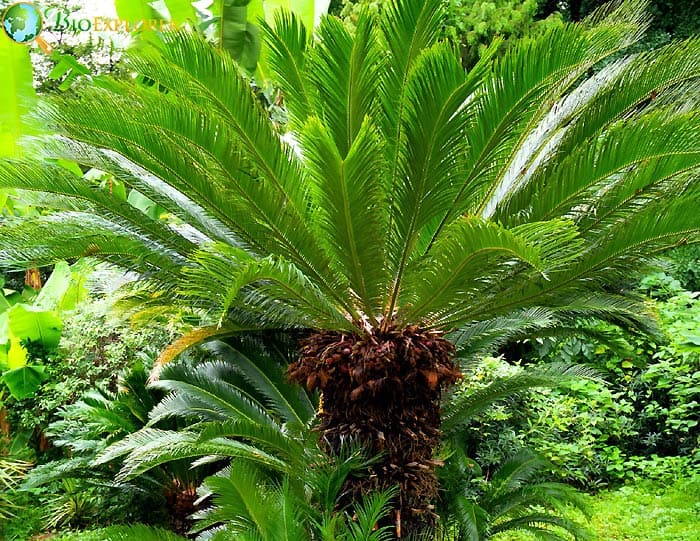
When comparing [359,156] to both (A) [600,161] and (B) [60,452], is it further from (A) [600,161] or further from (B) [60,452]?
(B) [60,452]

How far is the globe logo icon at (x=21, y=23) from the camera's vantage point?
807 centimetres

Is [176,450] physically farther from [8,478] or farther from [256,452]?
[8,478]

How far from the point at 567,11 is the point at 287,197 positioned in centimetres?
1170

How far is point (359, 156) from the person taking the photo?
10.9ft

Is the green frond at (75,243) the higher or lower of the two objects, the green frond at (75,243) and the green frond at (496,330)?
the lower

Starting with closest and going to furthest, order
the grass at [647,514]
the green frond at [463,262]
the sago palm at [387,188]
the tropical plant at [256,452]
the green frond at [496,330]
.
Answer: the green frond at [463,262], the sago palm at [387,188], the tropical plant at [256,452], the green frond at [496,330], the grass at [647,514]

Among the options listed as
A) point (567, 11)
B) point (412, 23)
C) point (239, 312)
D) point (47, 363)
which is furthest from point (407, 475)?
point (567, 11)

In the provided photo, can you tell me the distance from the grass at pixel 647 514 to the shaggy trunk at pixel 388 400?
279cm

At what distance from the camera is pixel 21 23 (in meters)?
8.23

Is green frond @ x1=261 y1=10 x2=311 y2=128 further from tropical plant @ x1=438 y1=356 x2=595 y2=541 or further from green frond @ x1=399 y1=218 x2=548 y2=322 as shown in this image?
tropical plant @ x1=438 y1=356 x2=595 y2=541

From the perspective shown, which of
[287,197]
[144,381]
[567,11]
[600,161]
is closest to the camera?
[600,161]

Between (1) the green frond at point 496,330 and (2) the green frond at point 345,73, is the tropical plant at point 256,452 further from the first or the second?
(2) the green frond at point 345,73

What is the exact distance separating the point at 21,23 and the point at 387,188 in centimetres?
662

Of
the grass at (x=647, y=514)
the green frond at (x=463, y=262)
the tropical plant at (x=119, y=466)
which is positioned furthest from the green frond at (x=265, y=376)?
Answer: the grass at (x=647, y=514)
